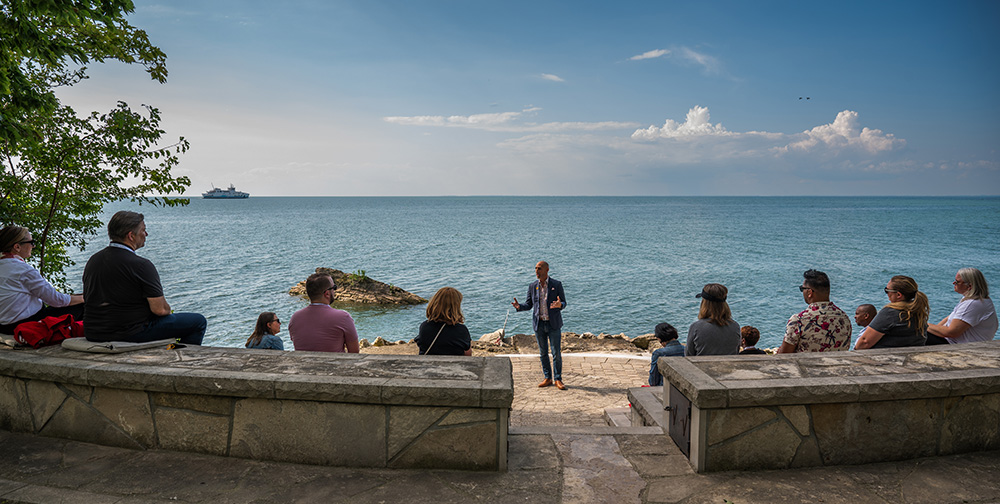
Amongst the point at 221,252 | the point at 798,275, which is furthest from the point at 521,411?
the point at 221,252

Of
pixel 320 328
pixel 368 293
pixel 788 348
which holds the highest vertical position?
pixel 320 328

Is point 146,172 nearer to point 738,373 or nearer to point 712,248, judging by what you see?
point 738,373

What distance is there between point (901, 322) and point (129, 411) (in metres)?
6.08

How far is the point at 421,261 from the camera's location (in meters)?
48.6

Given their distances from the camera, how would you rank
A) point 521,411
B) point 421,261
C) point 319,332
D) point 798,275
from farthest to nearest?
point 421,261 → point 798,275 → point 521,411 → point 319,332

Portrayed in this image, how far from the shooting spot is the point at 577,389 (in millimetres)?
9820

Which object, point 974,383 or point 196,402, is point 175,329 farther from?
point 974,383

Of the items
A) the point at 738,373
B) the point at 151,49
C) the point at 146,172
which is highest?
the point at 151,49

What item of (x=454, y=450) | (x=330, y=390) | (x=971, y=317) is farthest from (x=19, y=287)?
(x=971, y=317)

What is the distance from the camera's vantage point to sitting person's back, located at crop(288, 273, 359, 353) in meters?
4.93

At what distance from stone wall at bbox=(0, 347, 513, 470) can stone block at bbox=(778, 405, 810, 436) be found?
68.8 inches

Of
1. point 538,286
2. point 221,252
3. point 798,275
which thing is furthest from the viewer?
point 221,252

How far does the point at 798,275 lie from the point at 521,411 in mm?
36271

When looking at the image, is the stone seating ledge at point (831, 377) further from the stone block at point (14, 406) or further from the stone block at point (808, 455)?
the stone block at point (14, 406)
